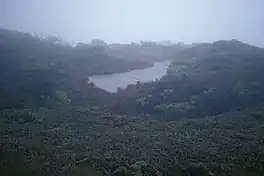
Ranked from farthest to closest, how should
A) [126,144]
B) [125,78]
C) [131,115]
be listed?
[125,78] → [131,115] → [126,144]

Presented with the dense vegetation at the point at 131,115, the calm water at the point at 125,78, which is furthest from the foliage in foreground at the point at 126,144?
the calm water at the point at 125,78

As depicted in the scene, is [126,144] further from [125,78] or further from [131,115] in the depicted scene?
[125,78]

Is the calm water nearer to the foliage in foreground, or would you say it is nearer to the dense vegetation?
the dense vegetation

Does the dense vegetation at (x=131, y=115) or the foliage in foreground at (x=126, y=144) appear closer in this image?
the foliage in foreground at (x=126, y=144)

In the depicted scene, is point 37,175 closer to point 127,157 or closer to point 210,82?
point 127,157

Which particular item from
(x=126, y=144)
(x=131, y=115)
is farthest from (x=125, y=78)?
(x=126, y=144)

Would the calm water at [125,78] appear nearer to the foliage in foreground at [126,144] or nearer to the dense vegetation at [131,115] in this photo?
the dense vegetation at [131,115]
